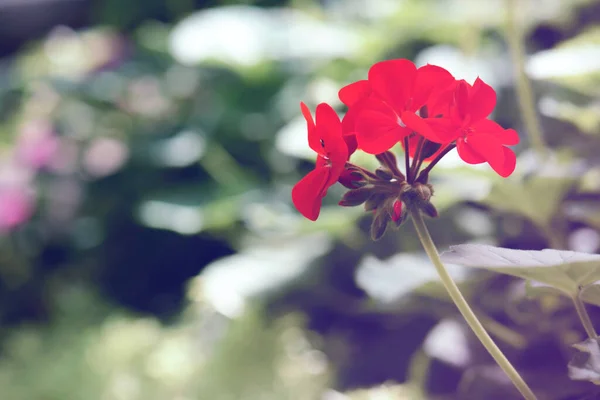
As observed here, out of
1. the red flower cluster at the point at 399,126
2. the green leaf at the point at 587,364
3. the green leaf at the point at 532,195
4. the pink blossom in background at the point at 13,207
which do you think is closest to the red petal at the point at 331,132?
the red flower cluster at the point at 399,126

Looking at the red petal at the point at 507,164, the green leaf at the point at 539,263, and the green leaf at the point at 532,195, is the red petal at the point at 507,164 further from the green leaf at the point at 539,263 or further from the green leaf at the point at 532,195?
the green leaf at the point at 532,195

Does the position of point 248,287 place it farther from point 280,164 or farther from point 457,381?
point 280,164

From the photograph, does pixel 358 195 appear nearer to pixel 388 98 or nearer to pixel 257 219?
pixel 388 98

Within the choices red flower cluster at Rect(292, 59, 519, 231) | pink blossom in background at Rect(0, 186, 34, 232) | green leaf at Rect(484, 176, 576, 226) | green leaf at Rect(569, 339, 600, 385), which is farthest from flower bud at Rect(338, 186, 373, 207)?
pink blossom in background at Rect(0, 186, 34, 232)

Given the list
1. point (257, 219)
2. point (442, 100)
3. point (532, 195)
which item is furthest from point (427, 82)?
point (257, 219)

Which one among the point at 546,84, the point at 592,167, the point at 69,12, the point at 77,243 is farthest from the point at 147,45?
the point at 592,167
